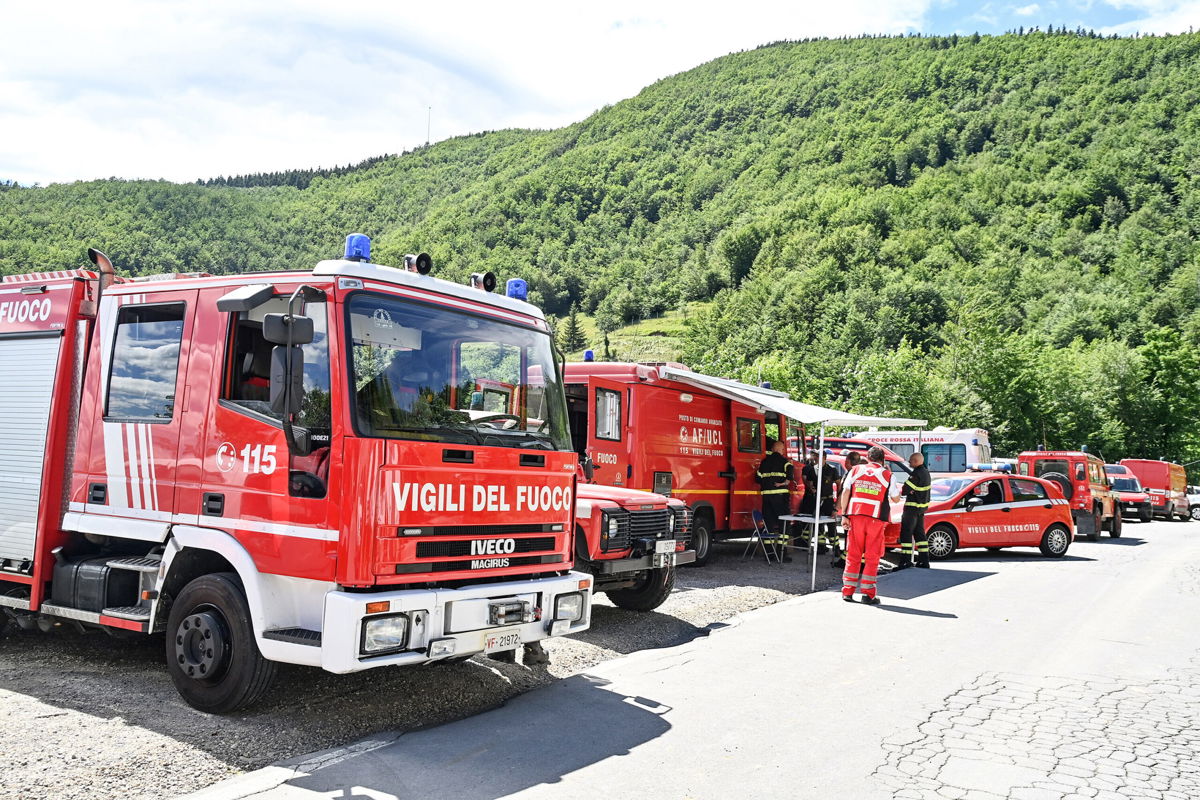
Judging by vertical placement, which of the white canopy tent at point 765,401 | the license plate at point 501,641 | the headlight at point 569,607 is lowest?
the license plate at point 501,641

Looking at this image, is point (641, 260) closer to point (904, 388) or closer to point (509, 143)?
point (509, 143)

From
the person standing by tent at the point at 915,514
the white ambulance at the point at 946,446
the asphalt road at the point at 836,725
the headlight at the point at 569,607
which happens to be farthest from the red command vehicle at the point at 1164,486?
the headlight at the point at 569,607

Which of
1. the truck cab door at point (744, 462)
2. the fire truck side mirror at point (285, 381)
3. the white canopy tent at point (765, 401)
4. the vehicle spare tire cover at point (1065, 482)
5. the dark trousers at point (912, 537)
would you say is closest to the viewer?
the fire truck side mirror at point (285, 381)

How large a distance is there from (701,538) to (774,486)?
6.42 ft

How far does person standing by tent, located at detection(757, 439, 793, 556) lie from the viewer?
49.3ft

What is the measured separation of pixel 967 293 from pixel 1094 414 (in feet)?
111

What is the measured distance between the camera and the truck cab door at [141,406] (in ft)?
19.3

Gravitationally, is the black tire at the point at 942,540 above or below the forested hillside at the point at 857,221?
below

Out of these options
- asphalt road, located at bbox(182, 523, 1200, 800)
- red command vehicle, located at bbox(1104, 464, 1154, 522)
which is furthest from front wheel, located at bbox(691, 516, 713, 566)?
red command vehicle, located at bbox(1104, 464, 1154, 522)

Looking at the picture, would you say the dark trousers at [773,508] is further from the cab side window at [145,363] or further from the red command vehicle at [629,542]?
the cab side window at [145,363]

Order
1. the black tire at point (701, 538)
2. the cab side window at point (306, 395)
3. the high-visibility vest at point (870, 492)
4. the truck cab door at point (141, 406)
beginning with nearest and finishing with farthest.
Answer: the cab side window at point (306, 395), the truck cab door at point (141, 406), the high-visibility vest at point (870, 492), the black tire at point (701, 538)

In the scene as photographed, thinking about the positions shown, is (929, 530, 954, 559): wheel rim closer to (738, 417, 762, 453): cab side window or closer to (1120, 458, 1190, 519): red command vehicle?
(738, 417, 762, 453): cab side window

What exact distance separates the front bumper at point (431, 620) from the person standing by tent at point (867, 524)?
5775mm

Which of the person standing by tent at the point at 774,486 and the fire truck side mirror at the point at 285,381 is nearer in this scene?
the fire truck side mirror at the point at 285,381
